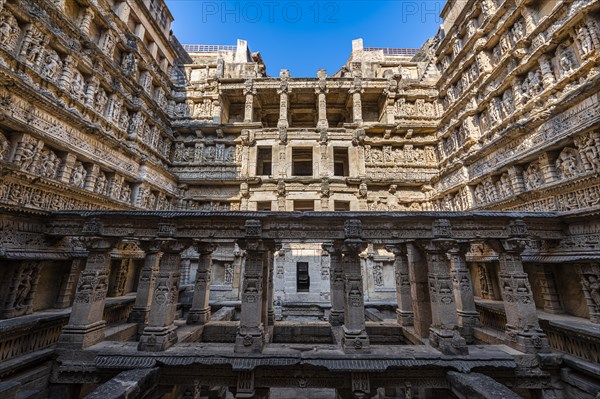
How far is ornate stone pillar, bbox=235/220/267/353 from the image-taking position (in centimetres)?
721

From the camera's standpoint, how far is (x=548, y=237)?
873cm

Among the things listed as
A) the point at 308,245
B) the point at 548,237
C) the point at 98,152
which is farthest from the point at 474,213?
the point at 98,152

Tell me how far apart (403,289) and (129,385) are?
29.3ft

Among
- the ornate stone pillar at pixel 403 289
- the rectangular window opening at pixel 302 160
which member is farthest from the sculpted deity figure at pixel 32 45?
the ornate stone pillar at pixel 403 289

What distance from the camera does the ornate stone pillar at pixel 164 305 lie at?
7.21 m

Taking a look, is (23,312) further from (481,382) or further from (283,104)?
(283,104)

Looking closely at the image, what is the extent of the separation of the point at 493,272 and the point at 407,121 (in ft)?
38.6

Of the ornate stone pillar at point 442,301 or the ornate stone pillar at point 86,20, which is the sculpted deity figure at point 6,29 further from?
the ornate stone pillar at point 442,301

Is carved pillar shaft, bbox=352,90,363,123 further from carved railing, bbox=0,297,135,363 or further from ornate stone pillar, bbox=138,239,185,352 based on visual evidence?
carved railing, bbox=0,297,135,363

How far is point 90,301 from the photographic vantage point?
7.50 metres

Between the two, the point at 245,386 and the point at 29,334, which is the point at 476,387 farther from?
the point at 29,334

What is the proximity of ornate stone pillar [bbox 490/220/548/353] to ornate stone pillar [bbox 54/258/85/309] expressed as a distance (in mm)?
13807

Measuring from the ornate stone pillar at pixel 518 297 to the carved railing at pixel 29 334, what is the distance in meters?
12.9

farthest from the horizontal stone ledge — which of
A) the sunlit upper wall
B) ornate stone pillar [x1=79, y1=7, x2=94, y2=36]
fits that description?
the sunlit upper wall
